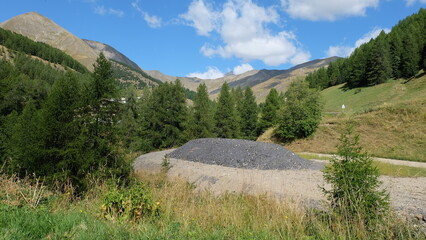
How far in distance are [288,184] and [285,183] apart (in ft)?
0.62

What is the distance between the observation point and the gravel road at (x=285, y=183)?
26.2ft

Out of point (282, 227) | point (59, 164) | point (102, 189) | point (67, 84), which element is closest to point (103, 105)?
point (67, 84)

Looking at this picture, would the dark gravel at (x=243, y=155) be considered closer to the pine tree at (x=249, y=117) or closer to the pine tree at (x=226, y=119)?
the pine tree at (x=226, y=119)

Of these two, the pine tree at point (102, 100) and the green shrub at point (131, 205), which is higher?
the pine tree at point (102, 100)

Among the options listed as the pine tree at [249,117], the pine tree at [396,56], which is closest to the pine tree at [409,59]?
the pine tree at [396,56]

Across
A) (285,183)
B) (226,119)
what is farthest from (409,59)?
(285,183)

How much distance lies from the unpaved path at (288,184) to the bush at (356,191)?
142 cm

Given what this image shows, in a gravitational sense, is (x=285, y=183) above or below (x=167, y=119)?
below

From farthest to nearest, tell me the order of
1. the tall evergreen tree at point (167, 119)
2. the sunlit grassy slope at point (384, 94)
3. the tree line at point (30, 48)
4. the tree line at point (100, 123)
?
1. the tree line at point (30, 48)
2. the sunlit grassy slope at point (384, 94)
3. the tall evergreen tree at point (167, 119)
4. the tree line at point (100, 123)

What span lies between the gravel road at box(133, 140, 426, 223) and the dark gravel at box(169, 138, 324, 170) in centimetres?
21

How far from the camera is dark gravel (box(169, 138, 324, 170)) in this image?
16.4 metres

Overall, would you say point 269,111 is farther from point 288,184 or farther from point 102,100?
point 102,100

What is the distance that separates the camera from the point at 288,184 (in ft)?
36.5

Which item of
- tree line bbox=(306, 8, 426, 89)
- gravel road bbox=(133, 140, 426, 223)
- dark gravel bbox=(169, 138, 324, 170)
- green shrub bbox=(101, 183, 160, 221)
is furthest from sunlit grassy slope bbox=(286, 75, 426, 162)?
tree line bbox=(306, 8, 426, 89)
